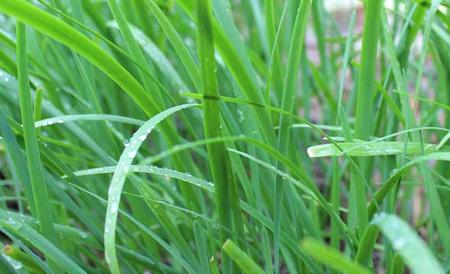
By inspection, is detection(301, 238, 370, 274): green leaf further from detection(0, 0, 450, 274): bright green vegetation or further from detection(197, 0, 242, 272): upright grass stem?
detection(197, 0, 242, 272): upright grass stem

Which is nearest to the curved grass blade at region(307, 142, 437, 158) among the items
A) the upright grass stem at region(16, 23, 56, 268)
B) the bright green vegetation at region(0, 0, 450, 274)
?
the bright green vegetation at region(0, 0, 450, 274)

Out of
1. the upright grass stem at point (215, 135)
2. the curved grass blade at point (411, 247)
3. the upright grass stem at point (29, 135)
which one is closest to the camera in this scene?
the curved grass blade at point (411, 247)

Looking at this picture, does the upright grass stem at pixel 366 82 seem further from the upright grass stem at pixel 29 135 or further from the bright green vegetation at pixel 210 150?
the upright grass stem at pixel 29 135

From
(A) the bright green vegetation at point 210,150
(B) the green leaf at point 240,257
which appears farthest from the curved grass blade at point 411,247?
(B) the green leaf at point 240,257

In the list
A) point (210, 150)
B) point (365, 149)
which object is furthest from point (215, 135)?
point (365, 149)

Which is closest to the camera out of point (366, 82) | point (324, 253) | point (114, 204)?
point (324, 253)

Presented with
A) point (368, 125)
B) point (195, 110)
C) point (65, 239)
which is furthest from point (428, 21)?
point (65, 239)

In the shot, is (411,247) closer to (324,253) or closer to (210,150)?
(324,253)

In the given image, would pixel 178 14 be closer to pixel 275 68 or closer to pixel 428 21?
pixel 275 68
